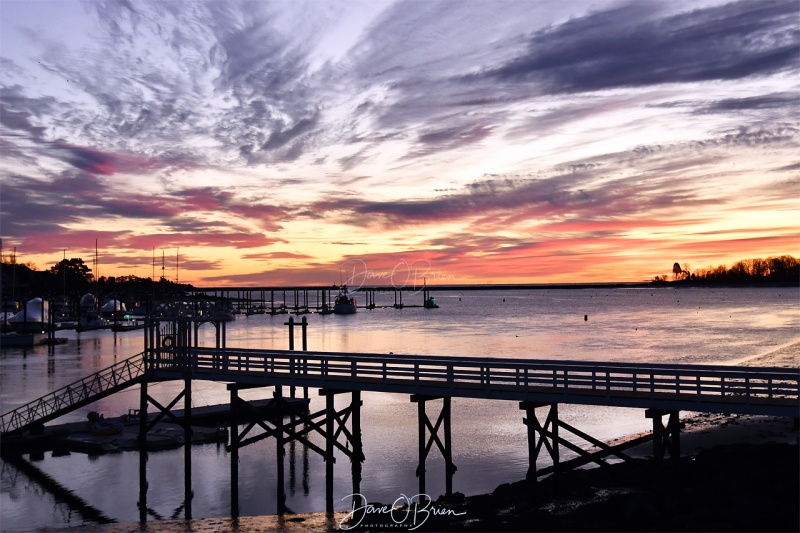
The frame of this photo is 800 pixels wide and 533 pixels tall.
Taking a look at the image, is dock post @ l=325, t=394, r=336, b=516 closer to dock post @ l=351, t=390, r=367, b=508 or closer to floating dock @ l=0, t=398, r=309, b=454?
dock post @ l=351, t=390, r=367, b=508

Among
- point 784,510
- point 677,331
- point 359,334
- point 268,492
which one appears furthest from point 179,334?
point 677,331

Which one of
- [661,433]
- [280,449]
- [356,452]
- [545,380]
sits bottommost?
[280,449]

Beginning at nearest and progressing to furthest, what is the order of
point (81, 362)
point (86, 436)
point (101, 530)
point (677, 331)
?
point (101, 530) → point (86, 436) → point (81, 362) → point (677, 331)

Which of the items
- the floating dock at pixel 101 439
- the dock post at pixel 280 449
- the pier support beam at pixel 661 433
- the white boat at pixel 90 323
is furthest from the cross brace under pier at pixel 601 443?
the white boat at pixel 90 323

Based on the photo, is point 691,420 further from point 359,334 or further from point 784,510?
point 359,334

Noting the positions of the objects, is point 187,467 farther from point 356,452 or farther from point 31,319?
point 31,319

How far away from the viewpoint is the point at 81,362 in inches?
3100

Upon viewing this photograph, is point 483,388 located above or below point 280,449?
above

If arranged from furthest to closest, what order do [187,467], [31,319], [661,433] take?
[31,319] < [187,467] < [661,433]

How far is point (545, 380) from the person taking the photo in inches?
914

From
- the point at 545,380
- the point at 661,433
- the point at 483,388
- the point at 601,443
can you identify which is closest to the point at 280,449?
the point at 483,388

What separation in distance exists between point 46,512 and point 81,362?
181ft

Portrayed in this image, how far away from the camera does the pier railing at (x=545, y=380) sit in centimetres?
2048

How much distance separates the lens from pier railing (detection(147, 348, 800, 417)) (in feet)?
67.2
